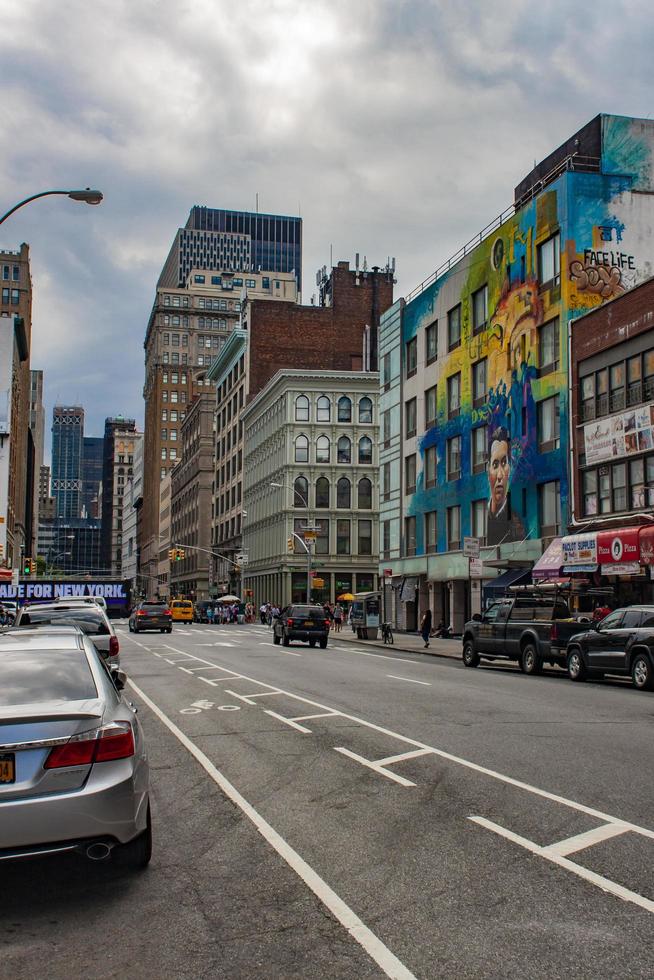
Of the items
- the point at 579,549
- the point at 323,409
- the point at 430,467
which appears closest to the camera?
the point at 579,549

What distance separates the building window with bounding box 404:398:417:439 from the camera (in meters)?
56.9

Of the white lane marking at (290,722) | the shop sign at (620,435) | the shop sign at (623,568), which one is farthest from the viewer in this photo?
the shop sign at (620,435)

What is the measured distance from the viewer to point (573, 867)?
646 cm

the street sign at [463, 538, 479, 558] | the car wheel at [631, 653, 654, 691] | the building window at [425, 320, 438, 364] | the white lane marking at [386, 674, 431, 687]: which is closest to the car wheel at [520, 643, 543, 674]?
the white lane marking at [386, 674, 431, 687]

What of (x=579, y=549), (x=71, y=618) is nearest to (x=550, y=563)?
(x=579, y=549)

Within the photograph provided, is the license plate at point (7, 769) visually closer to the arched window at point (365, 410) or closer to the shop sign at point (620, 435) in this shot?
the shop sign at point (620, 435)

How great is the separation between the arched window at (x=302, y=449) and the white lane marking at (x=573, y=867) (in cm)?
7694

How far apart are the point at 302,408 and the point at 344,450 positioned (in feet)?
17.1

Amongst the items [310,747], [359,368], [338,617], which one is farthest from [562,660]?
[359,368]

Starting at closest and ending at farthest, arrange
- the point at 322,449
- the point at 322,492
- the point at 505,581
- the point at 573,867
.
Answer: the point at 573,867
the point at 505,581
the point at 322,492
the point at 322,449

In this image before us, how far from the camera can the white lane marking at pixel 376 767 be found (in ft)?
31.1

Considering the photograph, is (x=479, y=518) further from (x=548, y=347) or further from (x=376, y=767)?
(x=376, y=767)

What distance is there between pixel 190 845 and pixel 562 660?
1958cm

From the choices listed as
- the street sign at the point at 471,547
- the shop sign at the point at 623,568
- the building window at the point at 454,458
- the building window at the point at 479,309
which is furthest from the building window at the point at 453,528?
the shop sign at the point at 623,568
